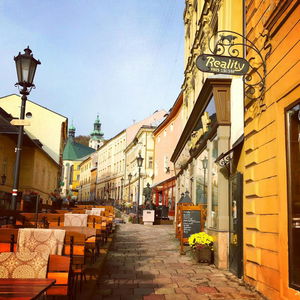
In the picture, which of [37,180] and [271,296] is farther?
[37,180]

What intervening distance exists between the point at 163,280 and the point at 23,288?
5.14 m

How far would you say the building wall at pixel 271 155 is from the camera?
18.2 feet

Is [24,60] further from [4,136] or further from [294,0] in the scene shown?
[4,136]

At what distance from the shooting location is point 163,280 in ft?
25.5

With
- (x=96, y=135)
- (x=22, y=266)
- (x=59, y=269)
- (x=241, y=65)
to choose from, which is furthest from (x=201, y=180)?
(x=96, y=135)

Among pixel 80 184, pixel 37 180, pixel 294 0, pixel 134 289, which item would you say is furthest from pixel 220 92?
pixel 80 184

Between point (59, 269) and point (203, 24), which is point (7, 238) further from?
point (203, 24)

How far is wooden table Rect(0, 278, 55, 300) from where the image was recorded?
277 centimetres

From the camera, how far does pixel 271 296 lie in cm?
593

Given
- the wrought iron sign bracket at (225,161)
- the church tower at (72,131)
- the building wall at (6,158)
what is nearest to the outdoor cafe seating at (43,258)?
the wrought iron sign bracket at (225,161)

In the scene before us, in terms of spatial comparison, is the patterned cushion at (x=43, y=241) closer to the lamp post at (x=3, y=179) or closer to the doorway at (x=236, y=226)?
the doorway at (x=236, y=226)

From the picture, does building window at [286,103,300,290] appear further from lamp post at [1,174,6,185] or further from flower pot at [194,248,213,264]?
lamp post at [1,174,6,185]

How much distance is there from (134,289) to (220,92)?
529 cm

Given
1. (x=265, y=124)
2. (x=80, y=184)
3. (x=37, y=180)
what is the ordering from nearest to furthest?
1. (x=265, y=124)
2. (x=37, y=180)
3. (x=80, y=184)
